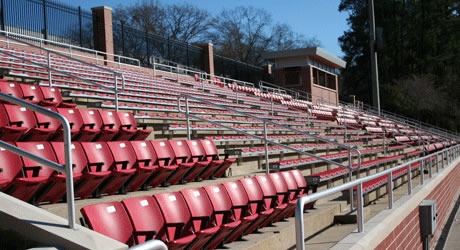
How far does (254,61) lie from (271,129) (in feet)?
151

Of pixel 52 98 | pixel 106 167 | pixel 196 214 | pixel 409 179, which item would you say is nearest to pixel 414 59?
pixel 409 179

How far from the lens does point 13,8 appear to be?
1828 centimetres

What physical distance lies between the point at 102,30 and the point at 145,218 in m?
18.6

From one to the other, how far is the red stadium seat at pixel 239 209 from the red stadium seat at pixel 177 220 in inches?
24.3

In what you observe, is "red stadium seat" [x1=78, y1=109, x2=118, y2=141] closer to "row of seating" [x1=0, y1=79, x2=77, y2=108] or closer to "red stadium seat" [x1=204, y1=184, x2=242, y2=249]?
"row of seating" [x1=0, y1=79, x2=77, y2=108]

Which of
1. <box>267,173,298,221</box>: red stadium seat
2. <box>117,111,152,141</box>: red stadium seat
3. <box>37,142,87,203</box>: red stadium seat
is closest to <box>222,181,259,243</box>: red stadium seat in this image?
<box>267,173,298,221</box>: red stadium seat

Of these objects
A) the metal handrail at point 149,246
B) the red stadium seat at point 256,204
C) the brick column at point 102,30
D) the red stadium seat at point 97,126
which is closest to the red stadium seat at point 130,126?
the red stadium seat at point 97,126

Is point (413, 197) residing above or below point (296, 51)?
below

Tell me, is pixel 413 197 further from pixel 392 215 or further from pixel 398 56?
pixel 398 56

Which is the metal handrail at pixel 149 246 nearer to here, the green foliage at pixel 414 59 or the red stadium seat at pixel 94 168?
the red stadium seat at pixel 94 168

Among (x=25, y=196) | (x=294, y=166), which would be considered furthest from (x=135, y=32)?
(x=25, y=196)

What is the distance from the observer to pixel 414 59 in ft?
180

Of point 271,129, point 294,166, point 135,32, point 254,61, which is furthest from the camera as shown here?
point 254,61

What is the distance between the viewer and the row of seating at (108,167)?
525cm
